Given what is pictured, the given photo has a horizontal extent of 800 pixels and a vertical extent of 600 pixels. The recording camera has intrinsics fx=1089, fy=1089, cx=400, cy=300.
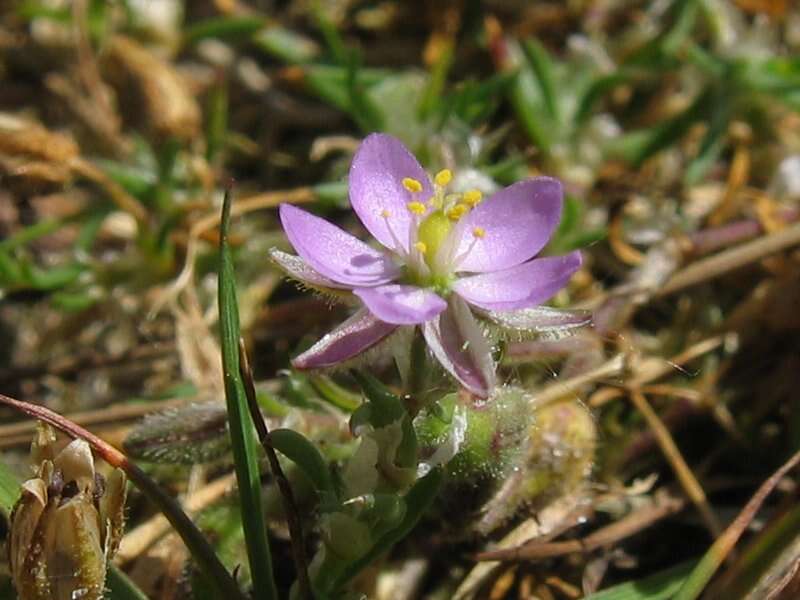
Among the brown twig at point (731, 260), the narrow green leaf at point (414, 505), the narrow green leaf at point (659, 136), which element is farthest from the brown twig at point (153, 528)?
the narrow green leaf at point (659, 136)

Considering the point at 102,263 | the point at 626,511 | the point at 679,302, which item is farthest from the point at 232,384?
the point at 679,302

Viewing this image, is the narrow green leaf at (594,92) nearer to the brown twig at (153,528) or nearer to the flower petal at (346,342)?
the brown twig at (153,528)

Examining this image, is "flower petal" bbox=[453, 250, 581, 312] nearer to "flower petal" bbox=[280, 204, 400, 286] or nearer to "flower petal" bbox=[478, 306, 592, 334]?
"flower petal" bbox=[478, 306, 592, 334]

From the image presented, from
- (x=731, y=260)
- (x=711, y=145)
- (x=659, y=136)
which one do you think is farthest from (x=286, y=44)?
(x=731, y=260)

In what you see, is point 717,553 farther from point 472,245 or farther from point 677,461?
point 472,245

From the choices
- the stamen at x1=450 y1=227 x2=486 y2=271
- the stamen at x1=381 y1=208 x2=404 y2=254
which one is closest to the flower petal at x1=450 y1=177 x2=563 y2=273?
the stamen at x1=450 y1=227 x2=486 y2=271
